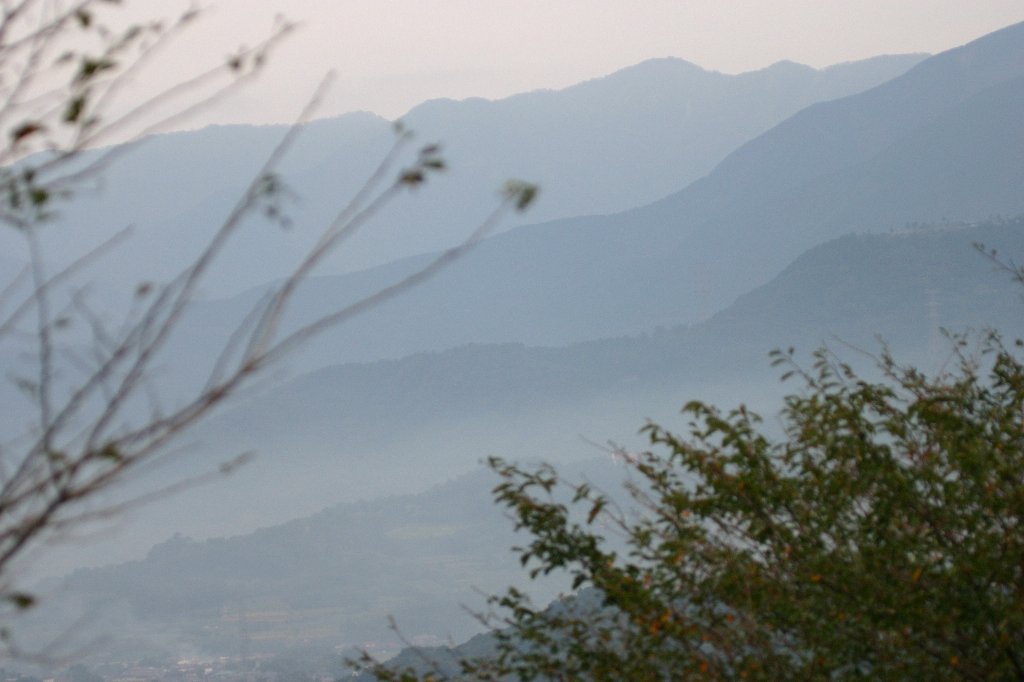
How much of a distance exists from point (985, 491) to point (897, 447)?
28.9 inches

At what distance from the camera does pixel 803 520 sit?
19.0 ft

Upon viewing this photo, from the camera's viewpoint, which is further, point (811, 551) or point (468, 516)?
point (468, 516)

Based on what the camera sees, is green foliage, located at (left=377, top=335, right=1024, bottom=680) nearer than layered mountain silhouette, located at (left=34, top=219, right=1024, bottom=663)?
Yes

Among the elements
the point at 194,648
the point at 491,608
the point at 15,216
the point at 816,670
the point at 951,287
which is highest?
the point at 951,287

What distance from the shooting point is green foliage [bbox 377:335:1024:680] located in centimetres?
478

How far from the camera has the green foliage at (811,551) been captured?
478cm

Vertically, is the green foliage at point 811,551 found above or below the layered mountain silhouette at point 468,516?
below

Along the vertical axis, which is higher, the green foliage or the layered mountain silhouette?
the layered mountain silhouette

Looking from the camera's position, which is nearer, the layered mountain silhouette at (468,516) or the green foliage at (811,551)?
the green foliage at (811,551)

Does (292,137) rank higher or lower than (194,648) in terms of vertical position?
lower

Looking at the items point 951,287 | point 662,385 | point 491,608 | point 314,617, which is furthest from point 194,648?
point 491,608

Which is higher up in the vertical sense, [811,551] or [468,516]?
[468,516]

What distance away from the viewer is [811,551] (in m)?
5.44

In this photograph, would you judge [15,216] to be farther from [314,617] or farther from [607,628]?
[314,617]
